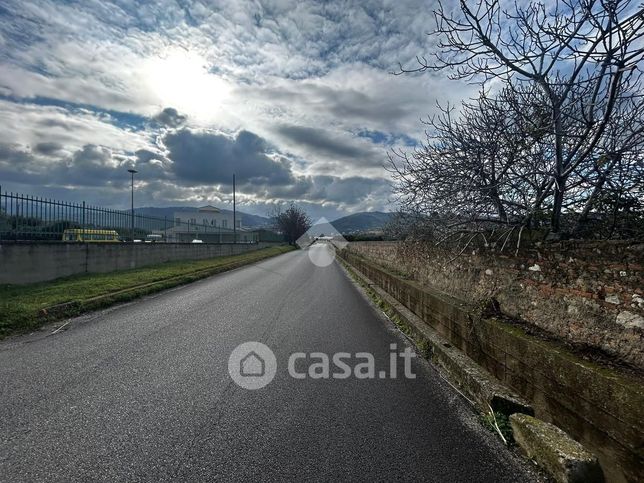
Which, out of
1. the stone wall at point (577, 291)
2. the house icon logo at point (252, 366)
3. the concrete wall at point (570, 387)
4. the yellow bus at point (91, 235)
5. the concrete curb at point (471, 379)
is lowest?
the house icon logo at point (252, 366)

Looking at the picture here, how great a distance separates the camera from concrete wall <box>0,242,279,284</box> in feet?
32.9

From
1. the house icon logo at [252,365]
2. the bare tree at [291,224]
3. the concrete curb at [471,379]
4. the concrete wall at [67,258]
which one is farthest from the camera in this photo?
the bare tree at [291,224]

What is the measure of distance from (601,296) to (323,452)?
2543 mm

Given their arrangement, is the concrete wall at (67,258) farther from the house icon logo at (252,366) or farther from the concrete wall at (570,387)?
the concrete wall at (570,387)

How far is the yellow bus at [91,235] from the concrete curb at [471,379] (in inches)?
462

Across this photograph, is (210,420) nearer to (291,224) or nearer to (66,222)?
(66,222)

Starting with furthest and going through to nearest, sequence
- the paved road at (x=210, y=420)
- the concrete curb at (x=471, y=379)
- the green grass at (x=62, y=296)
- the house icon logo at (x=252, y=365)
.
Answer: the green grass at (x=62, y=296), the house icon logo at (x=252, y=365), the concrete curb at (x=471, y=379), the paved road at (x=210, y=420)

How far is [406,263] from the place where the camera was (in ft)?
33.0

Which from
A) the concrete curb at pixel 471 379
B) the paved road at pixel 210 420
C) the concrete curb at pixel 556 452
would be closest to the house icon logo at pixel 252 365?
the paved road at pixel 210 420

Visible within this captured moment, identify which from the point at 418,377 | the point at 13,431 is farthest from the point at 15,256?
the point at 418,377

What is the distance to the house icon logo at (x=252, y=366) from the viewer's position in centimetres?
433

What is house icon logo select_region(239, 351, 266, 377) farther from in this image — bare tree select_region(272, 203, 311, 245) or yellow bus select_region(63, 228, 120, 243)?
bare tree select_region(272, 203, 311, 245)

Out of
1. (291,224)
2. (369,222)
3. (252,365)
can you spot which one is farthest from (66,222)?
(291,224)

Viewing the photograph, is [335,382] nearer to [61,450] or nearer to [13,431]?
[61,450]
